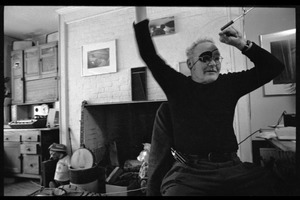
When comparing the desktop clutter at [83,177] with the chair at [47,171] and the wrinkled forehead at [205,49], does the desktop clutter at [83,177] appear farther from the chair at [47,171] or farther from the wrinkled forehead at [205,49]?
the wrinkled forehead at [205,49]

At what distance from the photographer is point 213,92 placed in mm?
817

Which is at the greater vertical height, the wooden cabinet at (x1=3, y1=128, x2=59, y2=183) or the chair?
the wooden cabinet at (x1=3, y1=128, x2=59, y2=183)

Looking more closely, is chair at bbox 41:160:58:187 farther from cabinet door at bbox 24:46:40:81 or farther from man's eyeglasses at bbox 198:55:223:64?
man's eyeglasses at bbox 198:55:223:64

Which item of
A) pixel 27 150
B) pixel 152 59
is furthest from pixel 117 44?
pixel 27 150

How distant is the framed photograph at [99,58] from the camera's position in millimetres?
1111

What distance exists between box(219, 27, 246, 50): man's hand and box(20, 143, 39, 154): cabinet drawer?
3.97ft

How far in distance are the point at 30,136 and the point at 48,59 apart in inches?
21.1

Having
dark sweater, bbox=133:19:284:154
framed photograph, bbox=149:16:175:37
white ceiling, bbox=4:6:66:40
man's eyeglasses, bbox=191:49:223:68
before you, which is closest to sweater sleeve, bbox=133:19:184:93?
dark sweater, bbox=133:19:284:154

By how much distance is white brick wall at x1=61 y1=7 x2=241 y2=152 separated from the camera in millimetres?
1115

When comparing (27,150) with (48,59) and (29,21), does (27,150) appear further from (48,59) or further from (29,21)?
(29,21)

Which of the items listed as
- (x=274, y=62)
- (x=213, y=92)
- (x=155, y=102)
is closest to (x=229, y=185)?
(x=213, y=92)

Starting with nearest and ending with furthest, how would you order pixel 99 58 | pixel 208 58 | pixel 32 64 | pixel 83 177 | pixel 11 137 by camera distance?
1. pixel 208 58
2. pixel 11 137
3. pixel 99 58
4. pixel 83 177
5. pixel 32 64

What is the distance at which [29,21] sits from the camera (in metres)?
1.11
